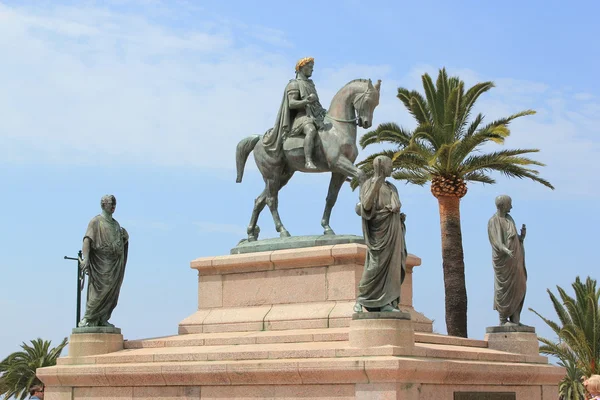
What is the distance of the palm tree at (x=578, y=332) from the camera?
108ft

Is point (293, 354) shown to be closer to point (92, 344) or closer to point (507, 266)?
point (92, 344)

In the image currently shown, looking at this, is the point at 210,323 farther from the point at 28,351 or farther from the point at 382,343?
the point at 28,351

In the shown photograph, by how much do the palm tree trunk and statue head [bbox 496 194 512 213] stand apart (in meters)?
12.2

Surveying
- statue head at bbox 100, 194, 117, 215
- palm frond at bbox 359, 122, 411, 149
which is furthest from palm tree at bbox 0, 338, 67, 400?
statue head at bbox 100, 194, 117, 215

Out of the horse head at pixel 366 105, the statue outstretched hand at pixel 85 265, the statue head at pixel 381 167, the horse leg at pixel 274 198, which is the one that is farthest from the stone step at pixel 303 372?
the horse head at pixel 366 105

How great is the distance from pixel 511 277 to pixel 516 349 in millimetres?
1136

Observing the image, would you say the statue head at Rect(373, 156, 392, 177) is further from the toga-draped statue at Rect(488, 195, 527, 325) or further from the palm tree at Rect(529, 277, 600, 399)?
the palm tree at Rect(529, 277, 600, 399)

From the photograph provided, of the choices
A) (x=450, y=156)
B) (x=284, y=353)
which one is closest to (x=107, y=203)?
(x=284, y=353)

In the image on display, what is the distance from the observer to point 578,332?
33.2m

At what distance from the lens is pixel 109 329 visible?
16.6 metres

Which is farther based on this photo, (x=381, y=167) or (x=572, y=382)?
(x=572, y=382)

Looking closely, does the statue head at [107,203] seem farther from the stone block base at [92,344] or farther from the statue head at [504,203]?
the statue head at [504,203]

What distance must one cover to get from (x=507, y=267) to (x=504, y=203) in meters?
1.03

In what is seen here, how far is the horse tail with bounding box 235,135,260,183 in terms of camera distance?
1809cm
